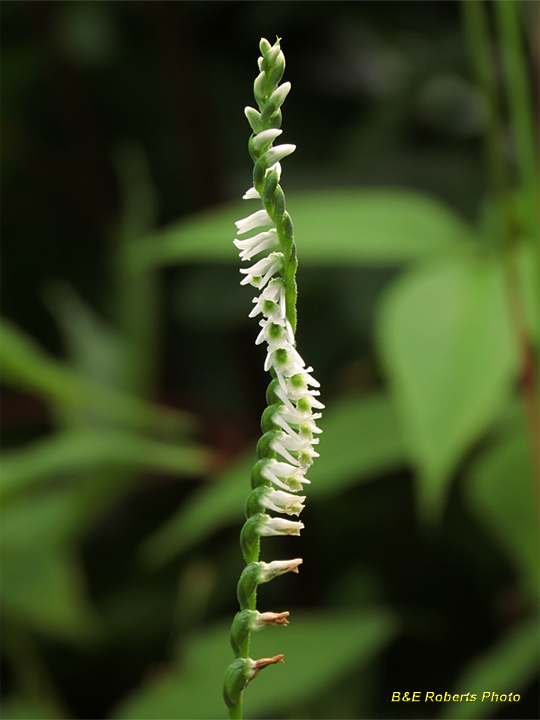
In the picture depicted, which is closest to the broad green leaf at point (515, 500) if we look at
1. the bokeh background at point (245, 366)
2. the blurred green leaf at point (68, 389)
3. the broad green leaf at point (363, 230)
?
the bokeh background at point (245, 366)

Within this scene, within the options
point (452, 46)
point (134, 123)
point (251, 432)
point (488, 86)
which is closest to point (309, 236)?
point (488, 86)

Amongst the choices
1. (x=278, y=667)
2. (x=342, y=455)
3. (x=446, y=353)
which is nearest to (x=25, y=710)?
(x=278, y=667)

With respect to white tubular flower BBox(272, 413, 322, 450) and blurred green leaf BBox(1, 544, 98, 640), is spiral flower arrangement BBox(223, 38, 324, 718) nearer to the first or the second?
white tubular flower BBox(272, 413, 322, 450)

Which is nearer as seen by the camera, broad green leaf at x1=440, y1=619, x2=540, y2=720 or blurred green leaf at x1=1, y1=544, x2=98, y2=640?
broad green leaf at x1=440, y1=619, x2=540, y2=720

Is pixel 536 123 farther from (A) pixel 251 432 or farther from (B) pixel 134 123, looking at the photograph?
(B) pixel 134 123

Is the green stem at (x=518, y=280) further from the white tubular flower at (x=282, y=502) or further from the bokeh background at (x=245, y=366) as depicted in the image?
the white tubular flower at (x=282, y=502)

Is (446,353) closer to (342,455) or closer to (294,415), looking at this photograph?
(342,455)

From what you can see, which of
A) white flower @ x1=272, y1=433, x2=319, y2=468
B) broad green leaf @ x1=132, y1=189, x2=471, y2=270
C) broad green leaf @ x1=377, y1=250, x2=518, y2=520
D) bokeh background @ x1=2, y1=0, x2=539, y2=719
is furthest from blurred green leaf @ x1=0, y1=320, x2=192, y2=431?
white flower @ x1=272, y1=433, x2=319, y2=468
